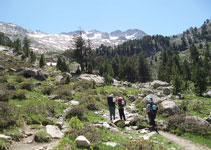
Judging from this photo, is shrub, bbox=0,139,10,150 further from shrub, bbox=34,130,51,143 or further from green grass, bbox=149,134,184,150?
green grass, bbox=149,134,184,150

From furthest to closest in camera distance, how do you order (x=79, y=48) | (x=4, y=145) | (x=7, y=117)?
(x=79, y=48)
(x=7, y=117)
(x=4, y=145)

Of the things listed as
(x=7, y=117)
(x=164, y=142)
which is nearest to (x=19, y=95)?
(x=7, y=117)

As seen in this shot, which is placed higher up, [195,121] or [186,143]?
[195,121]

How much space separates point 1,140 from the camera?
6645mm

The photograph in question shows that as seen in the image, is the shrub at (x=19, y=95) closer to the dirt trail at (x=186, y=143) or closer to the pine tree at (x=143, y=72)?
the dirt trail at (x=186, y=143)

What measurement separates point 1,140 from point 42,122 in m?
3.58

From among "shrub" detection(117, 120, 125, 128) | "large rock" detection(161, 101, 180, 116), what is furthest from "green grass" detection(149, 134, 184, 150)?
"large rock" detection(161, 101, 180, 116)

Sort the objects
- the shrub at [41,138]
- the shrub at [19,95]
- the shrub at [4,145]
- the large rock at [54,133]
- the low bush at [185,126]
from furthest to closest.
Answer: the shrub at [19,95] < the low bush at [185,126] < the large rock at [54,133] < the shrub at [41,138] < the shrub at [4,145]

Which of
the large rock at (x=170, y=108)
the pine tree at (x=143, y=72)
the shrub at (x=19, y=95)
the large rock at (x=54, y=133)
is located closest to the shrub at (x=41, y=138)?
the large rock at (x=54, y=133)

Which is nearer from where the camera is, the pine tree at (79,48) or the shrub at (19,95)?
the shrub at (19,95)

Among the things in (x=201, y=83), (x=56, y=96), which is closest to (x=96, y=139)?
(x=56, y=96)

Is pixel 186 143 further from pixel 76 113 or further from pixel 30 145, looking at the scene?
pixel 30 145

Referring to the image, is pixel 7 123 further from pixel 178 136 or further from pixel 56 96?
pixel 178 136

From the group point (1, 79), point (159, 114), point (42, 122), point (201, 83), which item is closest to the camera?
point (42, 122)
